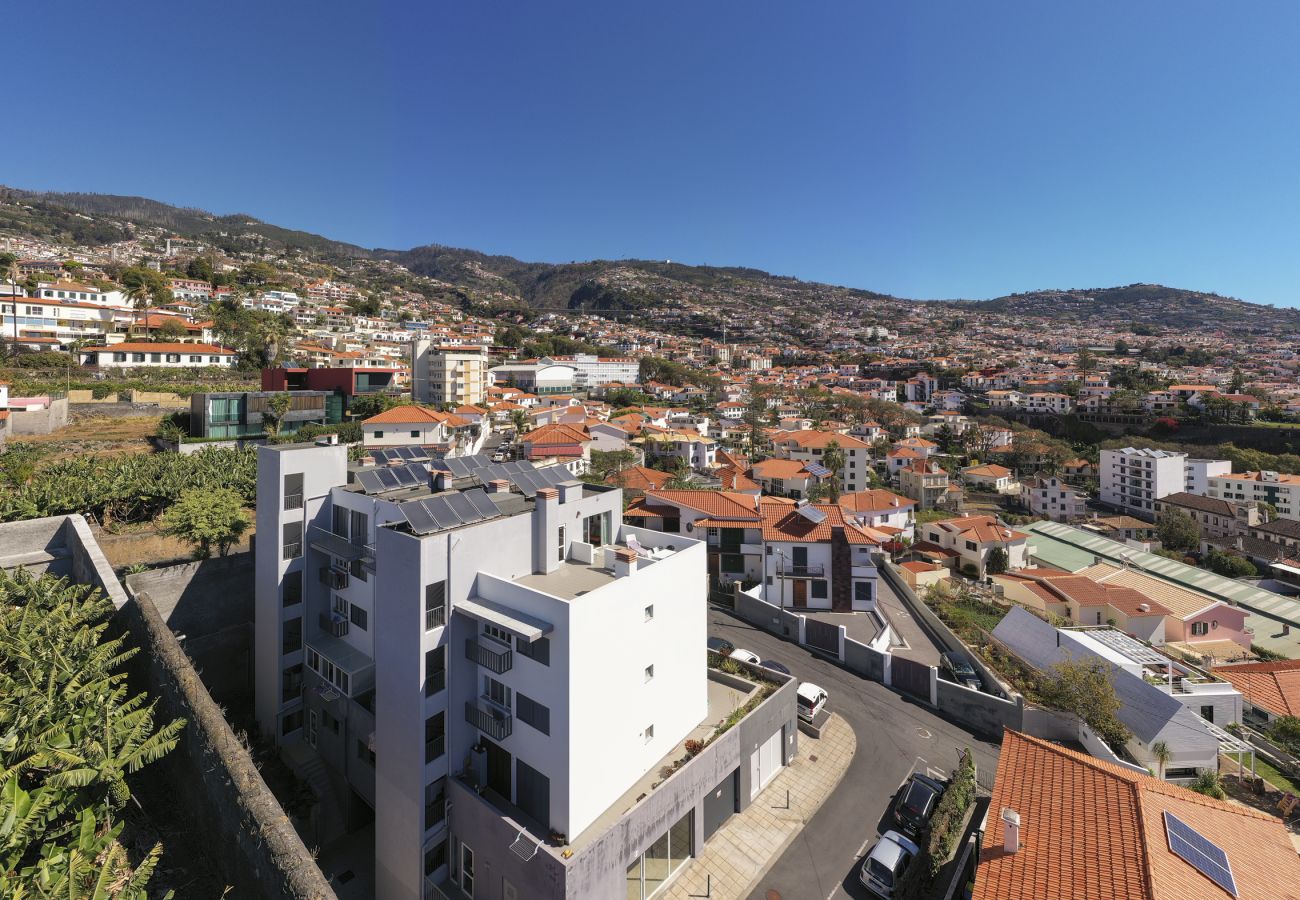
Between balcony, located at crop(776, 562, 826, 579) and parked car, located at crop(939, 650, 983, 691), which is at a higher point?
balcony, located at crop(776, 562, 826, 579)

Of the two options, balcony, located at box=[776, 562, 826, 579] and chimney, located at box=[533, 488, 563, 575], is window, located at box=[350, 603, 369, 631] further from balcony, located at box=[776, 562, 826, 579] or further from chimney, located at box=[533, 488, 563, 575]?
balcony, located at box=[776, 562, 826, 579]

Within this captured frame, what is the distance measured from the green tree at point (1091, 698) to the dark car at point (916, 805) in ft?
21.2

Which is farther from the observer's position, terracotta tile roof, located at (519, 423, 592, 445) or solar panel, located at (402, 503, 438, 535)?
terracotta tile roof, located at (519, 423, 592, 445)

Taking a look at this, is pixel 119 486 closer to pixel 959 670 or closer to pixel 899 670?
pixel 899 670

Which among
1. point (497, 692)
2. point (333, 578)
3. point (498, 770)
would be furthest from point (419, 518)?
point (333, 578)

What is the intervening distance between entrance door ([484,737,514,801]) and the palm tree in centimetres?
1914

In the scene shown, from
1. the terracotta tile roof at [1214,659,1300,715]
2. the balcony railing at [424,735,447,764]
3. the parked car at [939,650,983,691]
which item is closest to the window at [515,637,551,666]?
the balcony railing at [424,735,447,764]

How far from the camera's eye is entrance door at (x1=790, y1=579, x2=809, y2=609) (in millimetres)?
26906

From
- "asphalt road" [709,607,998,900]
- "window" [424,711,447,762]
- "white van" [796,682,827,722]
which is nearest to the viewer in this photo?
"window" [424,711,447,762]

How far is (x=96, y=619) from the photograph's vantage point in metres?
15.2

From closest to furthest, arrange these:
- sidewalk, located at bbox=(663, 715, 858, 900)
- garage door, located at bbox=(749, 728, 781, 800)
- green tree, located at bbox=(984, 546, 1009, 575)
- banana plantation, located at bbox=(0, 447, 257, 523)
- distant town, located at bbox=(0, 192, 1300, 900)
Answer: distant town, located at bbox=(0, 192, 1300, 900), sidewalk, located at bbox=(663, 715, 858, 900), garage door, located at bbox=(749, 728, 781, 800), banana plantation, located at bbox=(0, 447, 257, 523), green tree, located at bbox=(984, 546, 1009, 575)

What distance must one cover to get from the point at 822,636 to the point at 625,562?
13.6 m

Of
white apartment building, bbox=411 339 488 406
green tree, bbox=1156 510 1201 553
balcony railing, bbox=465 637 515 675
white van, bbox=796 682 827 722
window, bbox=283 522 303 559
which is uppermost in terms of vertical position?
white apartment building, bbox=411 339 488 406

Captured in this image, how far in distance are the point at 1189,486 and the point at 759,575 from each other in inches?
2968
